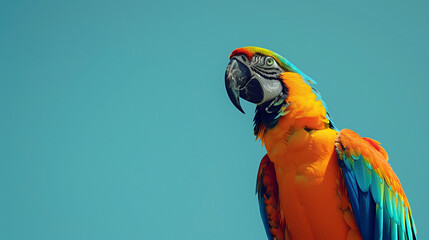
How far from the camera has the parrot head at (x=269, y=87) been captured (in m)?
4.21

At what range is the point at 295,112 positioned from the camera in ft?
13.6

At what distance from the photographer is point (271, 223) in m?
4.70

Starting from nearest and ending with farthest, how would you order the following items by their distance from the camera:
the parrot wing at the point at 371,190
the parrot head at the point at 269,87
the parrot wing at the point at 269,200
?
the parrot wing at the point at 371,190 → the parrot head at the point at 269,87 → the parrot wing at the point at 269,200

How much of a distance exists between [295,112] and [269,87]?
13.8 inches

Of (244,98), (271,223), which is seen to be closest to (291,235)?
(271,223)

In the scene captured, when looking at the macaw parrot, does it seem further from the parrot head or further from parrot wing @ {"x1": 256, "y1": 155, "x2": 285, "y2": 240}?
parrot wing @ {"x1": 256, "y1": 155, "x2": 285, "y2": 240}

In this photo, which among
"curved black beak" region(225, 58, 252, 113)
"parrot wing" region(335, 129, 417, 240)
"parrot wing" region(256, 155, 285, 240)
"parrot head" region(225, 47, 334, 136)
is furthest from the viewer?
"parrot wing" region(256, 155, 285, 240)

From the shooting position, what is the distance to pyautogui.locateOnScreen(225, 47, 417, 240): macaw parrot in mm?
4098

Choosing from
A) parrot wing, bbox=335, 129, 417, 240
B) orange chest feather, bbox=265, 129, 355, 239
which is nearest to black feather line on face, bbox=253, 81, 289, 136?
orange chest feather, bbox=265, 129, 355, 239

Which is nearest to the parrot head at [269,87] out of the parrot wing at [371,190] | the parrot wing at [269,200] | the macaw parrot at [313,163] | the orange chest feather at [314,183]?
the macaw parrot at [313,163]

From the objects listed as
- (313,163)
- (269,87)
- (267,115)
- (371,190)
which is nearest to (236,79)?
(269,87)

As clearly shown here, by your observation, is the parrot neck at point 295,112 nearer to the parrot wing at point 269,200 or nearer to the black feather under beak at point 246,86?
the black feather under beak at point 246,86

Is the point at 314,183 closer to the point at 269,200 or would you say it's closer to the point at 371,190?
the point at 371,190

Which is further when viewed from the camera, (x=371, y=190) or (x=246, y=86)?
(x=246, y=86)
